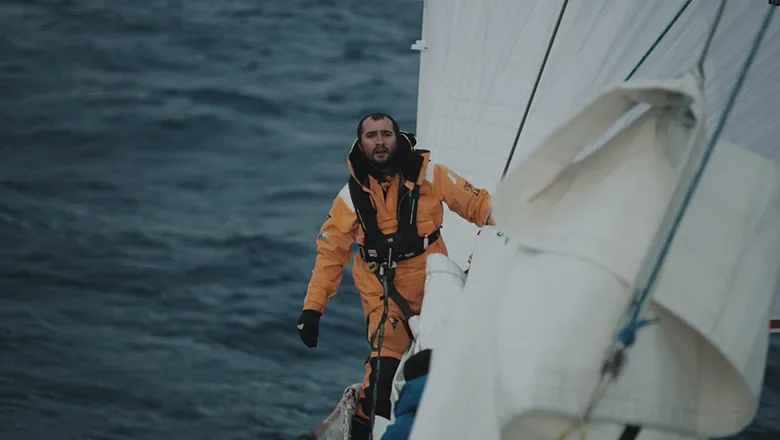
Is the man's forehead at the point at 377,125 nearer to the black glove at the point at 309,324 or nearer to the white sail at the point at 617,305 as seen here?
the black glove at the point at 309,324

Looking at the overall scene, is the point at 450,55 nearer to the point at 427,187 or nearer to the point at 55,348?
the point at 427,187

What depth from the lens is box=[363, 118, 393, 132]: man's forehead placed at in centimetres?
448

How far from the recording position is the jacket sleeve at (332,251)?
4.64 meters

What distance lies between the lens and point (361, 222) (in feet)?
15.1

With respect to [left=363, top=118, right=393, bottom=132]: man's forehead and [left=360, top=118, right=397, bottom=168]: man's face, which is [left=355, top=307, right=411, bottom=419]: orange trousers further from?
[left=363, top=118, right=393, bottom=132]: man's forehead

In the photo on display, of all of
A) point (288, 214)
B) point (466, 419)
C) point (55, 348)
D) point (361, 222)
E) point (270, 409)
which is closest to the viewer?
point (466, 419)

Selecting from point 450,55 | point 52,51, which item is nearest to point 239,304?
point 450,55

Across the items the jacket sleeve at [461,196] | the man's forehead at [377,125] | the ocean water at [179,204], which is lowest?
the ocean water at [179,204]

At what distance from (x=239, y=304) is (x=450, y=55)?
2.98m

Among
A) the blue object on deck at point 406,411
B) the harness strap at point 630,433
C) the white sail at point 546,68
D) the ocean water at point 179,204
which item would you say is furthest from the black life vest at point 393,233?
the ocean water at point 179,204

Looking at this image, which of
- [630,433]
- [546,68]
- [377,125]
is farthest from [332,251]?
[630,433]

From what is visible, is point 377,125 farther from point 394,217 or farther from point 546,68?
point 546,68

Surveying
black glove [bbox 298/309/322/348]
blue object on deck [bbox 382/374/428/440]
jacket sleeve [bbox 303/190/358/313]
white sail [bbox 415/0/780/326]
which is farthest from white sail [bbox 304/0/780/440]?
white sail [bbox 415/0/780/326]

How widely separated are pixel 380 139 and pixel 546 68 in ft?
3.70
